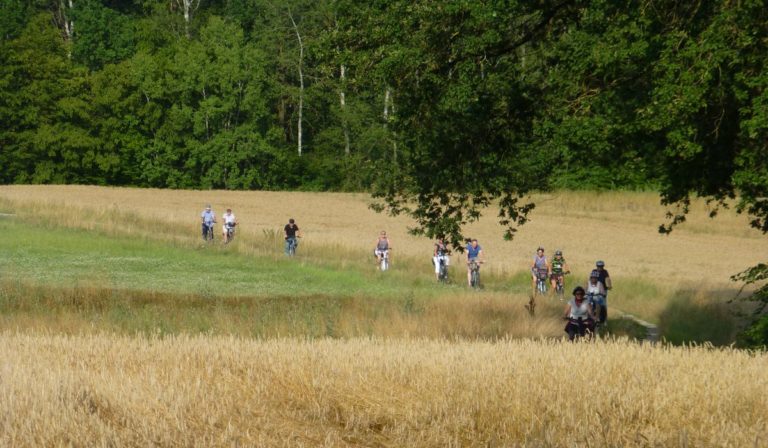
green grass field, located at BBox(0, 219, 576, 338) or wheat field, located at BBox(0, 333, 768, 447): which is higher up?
wheat field, located at BBox(0, 333, 768, 447)

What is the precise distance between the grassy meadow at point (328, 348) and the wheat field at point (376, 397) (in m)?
0.03

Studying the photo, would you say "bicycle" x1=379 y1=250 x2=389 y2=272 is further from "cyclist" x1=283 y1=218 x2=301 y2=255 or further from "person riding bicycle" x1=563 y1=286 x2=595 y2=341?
"person riding bicycle" x1=563 y1=286 x2=595 y2=341

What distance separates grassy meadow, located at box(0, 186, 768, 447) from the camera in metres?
8.69

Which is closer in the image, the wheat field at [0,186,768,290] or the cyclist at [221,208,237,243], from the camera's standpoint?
the cyclist at [221,208,237,243]

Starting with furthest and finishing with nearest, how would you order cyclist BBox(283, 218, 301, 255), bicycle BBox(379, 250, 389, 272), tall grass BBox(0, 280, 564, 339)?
cyclist BBox(283, 218, 301, 255) < bicycle BBox(379, 250, 389, 272) < tall grass BBox(0, 280, 564, 339)

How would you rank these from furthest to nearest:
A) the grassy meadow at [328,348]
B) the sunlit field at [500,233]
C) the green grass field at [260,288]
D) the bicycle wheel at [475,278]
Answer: the sunlit field at [500,233], the bicycle wheel at [475,278], the green grass field at [260,288], the grassy meadow at [328,348]

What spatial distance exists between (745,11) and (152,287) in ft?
62.6

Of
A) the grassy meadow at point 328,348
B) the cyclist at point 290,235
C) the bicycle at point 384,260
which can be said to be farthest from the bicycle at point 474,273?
the cyclist at point 290,235

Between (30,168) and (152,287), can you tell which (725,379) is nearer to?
(152,287)

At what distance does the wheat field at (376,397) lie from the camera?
327 inches

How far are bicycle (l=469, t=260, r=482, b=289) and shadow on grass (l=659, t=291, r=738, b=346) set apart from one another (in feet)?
19.4

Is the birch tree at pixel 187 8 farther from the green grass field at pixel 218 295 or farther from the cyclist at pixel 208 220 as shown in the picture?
the green grass field at pixel 218 295

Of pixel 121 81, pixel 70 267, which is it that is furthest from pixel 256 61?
pixel 70 267

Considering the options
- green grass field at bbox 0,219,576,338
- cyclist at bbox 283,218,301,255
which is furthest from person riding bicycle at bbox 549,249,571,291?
cyclist at bbox 283,218,301,255
